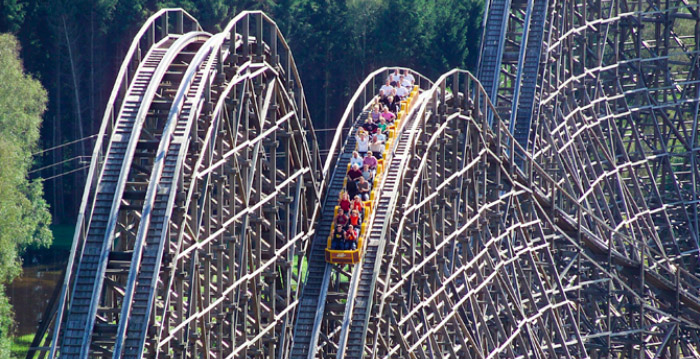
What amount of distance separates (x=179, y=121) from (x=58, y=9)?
40.7 metres

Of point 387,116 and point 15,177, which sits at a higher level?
point 387,116

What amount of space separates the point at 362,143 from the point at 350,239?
2790 mm

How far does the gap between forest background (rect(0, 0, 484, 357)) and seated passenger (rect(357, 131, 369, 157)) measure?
109ft

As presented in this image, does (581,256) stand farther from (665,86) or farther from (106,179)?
(106,179)

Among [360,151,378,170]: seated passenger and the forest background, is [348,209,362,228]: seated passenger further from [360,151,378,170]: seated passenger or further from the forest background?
the forest background

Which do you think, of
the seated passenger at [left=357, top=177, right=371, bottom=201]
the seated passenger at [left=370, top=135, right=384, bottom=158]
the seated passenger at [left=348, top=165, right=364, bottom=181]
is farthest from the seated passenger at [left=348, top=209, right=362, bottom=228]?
the seated passenger at [left=370, top=135, right=384, bottom=158]

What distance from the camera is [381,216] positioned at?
1131 inches

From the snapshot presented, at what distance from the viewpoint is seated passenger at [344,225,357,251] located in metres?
28.0

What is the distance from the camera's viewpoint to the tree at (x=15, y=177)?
150ft

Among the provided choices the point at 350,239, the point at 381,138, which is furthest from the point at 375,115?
the point at 350,239

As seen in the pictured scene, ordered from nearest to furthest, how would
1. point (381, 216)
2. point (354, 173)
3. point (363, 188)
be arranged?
point (381, 216), point (363, 188), point (354, 173)

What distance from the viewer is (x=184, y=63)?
87.2ft

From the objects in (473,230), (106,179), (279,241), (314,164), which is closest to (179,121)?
(106,179)

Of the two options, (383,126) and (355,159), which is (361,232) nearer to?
(355,159)
